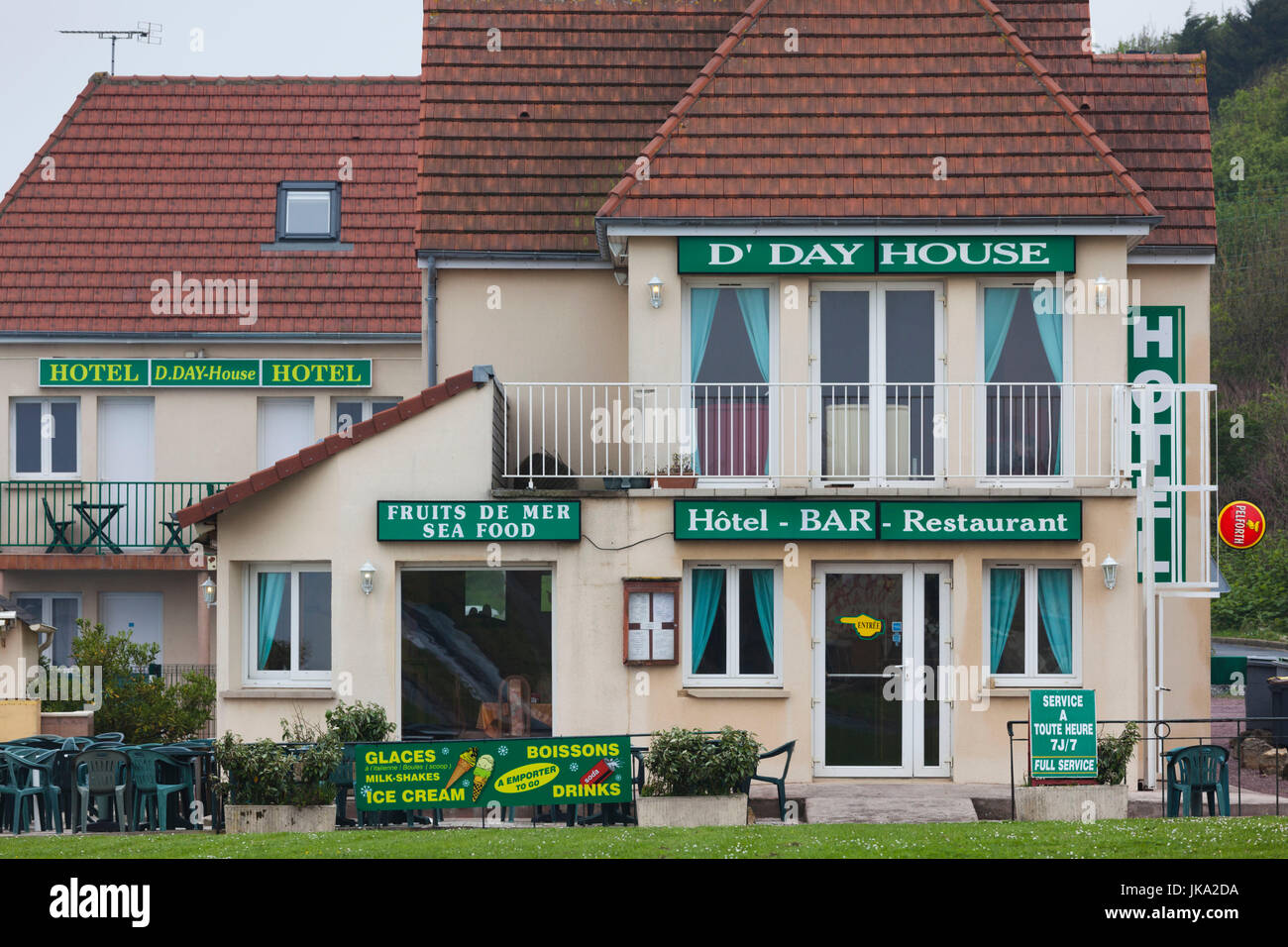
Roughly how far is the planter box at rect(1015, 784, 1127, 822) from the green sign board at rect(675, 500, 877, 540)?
10.8ft

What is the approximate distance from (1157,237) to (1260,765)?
6.50m

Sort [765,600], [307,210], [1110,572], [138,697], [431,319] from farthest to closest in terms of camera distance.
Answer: [307,210], [138,697], [431,319], [765,600], [1110,572]

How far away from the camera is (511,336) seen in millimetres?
19422

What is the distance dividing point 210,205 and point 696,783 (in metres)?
17.4

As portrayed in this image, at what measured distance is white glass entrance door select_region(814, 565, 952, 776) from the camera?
55.9ft

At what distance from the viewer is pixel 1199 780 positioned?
14852mm

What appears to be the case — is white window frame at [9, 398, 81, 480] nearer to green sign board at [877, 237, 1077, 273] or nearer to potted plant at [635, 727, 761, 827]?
green sign board at [877, 237, 1077, 273]

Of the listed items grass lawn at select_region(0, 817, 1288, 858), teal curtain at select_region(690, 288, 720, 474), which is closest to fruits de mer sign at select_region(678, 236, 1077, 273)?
teal curtain at select_region(690, 288, 720, 474)

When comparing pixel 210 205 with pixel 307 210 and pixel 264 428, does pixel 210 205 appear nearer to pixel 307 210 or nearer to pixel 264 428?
pixel 307 210

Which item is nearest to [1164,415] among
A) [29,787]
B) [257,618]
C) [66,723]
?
[257,618]

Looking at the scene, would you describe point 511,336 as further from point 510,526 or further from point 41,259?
point 41,259

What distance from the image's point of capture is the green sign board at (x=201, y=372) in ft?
88.2

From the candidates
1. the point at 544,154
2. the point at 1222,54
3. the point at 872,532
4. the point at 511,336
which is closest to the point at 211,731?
the point at 511,336

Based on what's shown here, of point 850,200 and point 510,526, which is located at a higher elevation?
point 850,200
